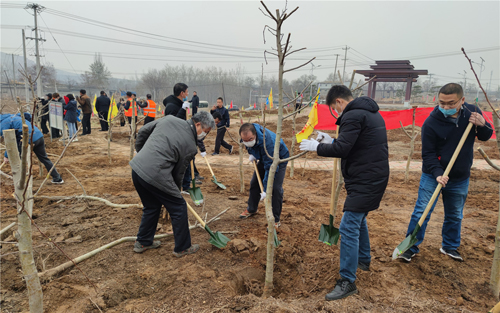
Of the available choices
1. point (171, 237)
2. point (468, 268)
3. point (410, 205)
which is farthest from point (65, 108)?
point (468, 268)

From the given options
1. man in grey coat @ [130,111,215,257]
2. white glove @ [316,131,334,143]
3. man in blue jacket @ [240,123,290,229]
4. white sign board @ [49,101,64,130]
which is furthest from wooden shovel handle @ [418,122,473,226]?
white sign board @ [49,101,64,130]

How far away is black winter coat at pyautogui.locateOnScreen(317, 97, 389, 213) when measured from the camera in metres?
2.26

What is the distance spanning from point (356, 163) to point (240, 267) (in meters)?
1.56

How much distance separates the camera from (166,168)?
279cm

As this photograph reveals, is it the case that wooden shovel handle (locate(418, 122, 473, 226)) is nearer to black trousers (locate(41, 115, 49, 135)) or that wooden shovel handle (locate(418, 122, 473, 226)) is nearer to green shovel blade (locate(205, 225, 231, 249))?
green shovel blade (locate(205, 225, 231, 249))

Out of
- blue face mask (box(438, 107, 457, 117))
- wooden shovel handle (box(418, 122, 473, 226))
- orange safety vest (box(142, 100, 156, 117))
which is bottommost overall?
wooden shovel handle (box(418, 122, 473, 226))

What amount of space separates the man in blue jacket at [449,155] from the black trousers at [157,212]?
7.52 feet

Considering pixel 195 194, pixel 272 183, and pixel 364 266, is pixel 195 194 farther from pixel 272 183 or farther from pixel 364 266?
pixel 364 266

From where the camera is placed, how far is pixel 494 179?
21.3 feet

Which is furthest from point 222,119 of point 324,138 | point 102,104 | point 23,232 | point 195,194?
point 23,232

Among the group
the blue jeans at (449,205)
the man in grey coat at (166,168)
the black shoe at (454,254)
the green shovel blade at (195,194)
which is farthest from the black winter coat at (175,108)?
the black shoe at (454,254)

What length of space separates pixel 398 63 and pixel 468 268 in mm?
31985

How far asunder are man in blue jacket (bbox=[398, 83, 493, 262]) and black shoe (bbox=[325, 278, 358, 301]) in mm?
931

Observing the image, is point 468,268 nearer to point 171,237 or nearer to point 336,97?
point 336,97
